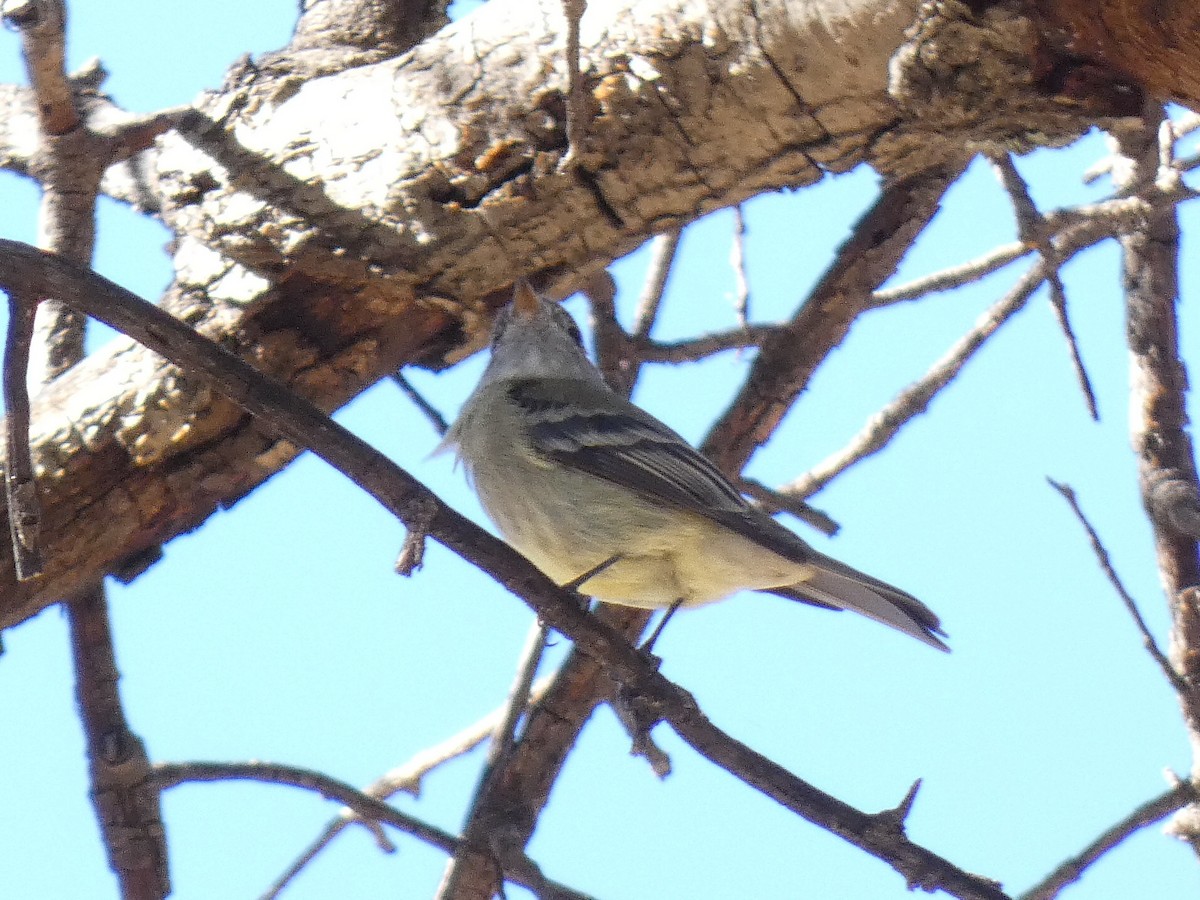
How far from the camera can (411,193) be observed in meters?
3.08

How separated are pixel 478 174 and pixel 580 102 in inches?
14.0

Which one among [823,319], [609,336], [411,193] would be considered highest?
[609,336]

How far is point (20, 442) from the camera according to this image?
228 centimetres

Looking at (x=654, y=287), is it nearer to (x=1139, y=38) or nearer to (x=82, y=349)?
(x=82, y=349)

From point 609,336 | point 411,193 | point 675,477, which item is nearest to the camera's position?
point 411,193

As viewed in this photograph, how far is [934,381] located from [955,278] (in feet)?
1.00

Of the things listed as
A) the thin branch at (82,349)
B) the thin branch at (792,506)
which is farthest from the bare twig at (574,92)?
the thin branch at (792,506)

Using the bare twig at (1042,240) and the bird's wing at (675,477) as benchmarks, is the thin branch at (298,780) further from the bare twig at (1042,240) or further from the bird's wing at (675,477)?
the bare twig at (1042,240)

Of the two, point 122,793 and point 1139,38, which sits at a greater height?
point 1139,38

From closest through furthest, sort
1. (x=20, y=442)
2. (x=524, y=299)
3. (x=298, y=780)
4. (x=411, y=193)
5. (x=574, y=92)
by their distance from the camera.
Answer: (x=20, y=442)
(x=574, y=92)
(x=298, y=780)
(x=411, y=193)
(x=524, y=299)

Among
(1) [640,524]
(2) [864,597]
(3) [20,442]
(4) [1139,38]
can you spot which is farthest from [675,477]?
(3) [20,442]

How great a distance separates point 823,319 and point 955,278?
0.41 metres

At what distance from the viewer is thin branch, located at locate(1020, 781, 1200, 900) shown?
9.29ft

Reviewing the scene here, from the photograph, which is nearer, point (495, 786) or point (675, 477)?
point (495, 786)
